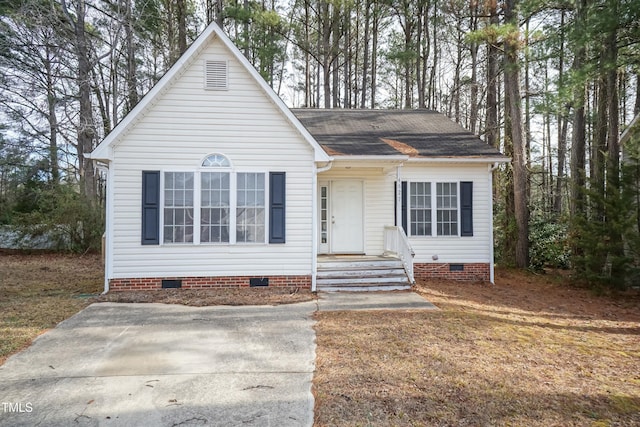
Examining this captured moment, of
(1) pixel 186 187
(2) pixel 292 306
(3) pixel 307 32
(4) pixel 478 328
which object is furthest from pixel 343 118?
(3) pixel 307 32

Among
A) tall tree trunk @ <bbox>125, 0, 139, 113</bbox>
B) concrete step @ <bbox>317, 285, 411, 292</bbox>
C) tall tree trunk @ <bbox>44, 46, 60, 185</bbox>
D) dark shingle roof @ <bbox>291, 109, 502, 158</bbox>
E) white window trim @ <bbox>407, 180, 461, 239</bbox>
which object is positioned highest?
tall tree trunk @ <bbox>125, 0, 139, 113</bbox>

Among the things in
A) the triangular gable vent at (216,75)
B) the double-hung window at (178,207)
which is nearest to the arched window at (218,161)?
the double-hung window at (178,207)

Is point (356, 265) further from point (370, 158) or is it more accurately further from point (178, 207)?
point (178, 207)

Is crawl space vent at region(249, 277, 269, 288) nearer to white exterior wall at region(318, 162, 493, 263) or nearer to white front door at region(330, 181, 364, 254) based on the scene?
white front door at region(330, 181, 364, 254)

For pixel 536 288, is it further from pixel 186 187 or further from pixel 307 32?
pixel 307 32

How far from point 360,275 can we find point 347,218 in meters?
2.15

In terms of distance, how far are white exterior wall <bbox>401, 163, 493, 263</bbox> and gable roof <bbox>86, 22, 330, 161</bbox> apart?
11.8 ft

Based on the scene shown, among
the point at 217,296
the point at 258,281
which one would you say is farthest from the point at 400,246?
the point at 217,296

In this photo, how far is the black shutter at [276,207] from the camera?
8273 millimetres

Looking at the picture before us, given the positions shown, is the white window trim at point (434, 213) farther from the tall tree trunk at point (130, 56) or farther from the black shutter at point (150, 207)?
the tall tree trunk at point (130, 56)

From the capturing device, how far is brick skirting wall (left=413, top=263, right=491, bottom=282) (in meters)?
10.1

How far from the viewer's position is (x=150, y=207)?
7.95m

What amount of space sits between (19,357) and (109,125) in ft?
56.7

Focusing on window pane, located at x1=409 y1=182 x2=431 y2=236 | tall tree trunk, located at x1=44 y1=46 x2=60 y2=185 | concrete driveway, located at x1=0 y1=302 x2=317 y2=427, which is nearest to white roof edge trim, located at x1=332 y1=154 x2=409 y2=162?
window pane, located at x1=409 y1=182 x2=431 y2=236
